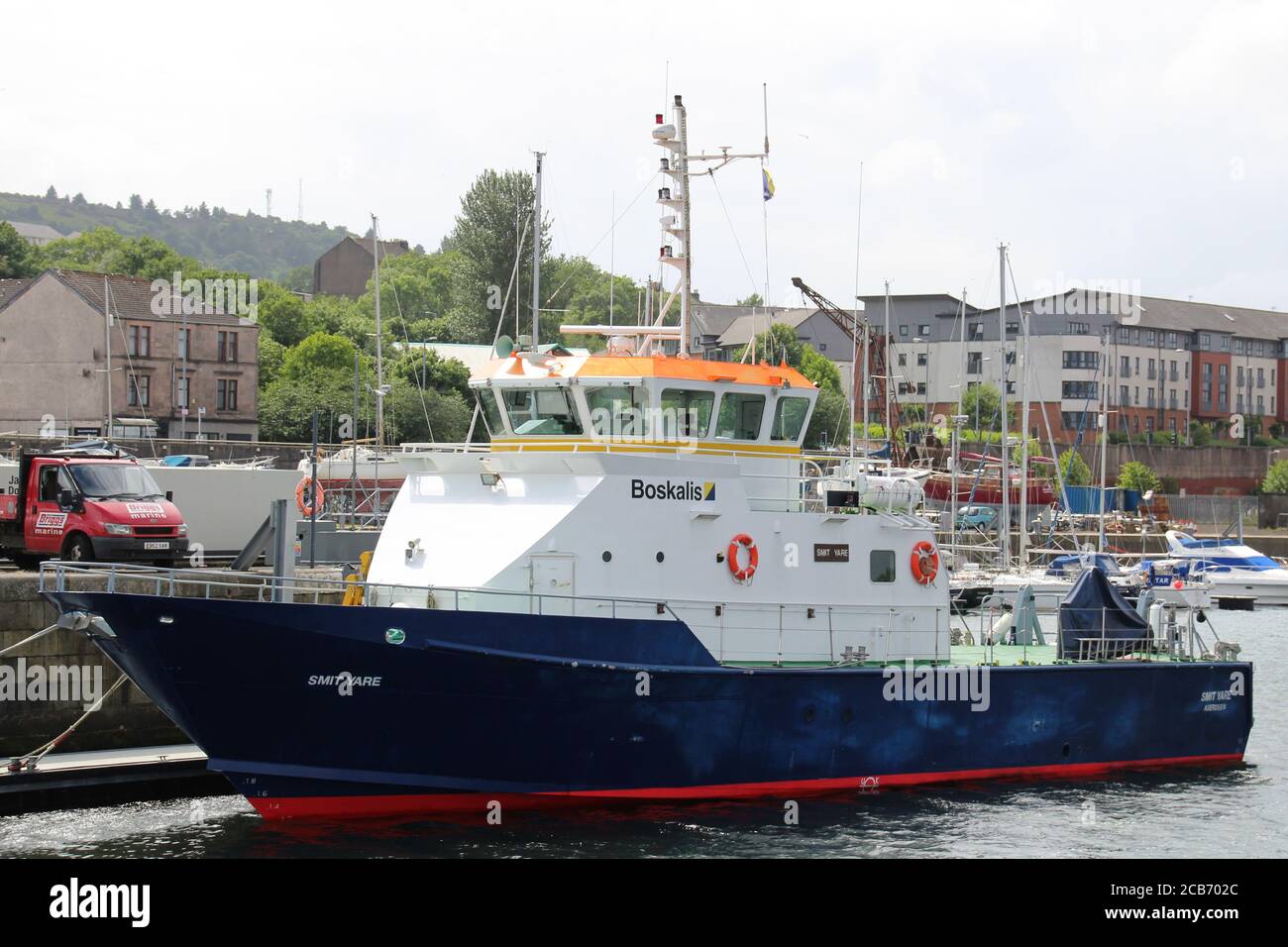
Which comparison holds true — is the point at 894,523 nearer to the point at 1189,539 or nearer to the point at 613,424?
the point at 613,424

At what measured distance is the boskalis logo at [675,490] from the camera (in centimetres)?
1619

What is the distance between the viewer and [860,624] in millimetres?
17766

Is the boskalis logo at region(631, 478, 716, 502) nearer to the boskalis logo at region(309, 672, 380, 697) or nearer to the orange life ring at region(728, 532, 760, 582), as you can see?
the orange life ring at region(728, 532, 760, 582)

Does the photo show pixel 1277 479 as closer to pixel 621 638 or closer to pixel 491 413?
pixel 491 413

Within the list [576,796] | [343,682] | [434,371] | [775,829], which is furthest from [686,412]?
[434,371]

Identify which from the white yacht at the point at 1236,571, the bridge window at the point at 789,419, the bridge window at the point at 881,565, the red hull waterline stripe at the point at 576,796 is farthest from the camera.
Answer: the white yacht at the point at 1236,571

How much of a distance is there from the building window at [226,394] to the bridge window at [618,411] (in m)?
36.8

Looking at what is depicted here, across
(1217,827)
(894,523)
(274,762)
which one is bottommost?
(1217,827)

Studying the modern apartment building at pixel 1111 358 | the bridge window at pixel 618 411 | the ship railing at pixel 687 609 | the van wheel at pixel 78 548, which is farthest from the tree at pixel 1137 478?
the van wheel at pixel 78 548

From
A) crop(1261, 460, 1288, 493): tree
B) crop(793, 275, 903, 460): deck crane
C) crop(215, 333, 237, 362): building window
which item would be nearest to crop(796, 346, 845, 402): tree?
crop(793, 275, 903, 460): deck crane

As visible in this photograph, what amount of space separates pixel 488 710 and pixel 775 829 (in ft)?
11.7

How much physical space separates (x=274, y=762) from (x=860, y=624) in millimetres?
7563

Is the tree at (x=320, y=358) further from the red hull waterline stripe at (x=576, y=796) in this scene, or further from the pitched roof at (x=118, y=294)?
the red hull waterline stripe at (x=576, y=796)
